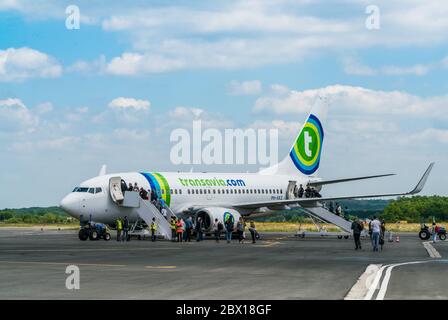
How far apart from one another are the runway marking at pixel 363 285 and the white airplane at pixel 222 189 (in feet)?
87.3

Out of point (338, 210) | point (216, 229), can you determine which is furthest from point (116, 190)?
point (338, 210)

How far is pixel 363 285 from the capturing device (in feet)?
67.6

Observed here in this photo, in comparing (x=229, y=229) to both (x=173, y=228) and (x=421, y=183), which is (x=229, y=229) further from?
(x=421, y=183)

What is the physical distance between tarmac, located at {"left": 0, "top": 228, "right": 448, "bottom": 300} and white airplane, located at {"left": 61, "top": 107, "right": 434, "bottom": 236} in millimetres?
15766

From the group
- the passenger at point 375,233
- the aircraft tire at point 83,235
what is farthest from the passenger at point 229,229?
the passenger at point 375,233

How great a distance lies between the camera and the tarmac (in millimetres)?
18344

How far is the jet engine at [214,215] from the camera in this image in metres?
53.2

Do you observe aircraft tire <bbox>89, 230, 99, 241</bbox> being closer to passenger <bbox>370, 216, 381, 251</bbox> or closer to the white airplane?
the white airplane

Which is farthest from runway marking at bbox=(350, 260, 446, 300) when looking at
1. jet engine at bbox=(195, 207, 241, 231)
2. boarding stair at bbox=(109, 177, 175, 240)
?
jet engine at bbox=(195, 207, 241, 231)

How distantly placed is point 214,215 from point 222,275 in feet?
97.0

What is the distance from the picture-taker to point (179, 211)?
55062 millimetres

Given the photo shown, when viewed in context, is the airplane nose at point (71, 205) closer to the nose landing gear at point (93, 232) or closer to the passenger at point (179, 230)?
the nose landing gear at point (93, 232)
